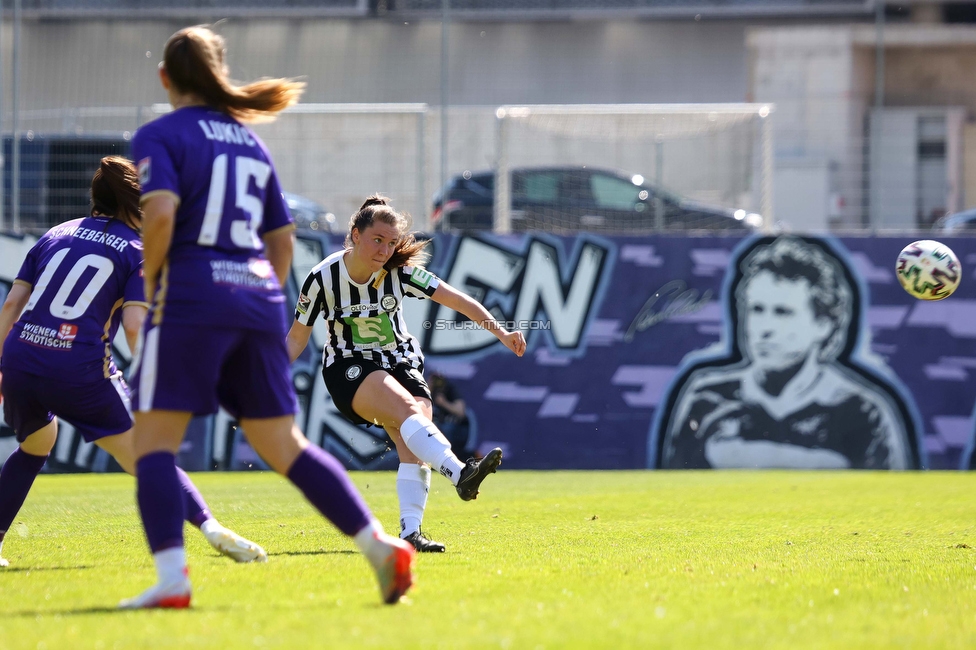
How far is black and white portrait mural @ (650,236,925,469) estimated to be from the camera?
14.8 meters

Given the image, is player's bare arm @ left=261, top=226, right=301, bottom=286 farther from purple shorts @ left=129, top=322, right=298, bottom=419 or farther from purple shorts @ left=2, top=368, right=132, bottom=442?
purple shorts @ left=2, top=368, right=132, bottom=442

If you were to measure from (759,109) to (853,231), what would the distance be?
204cm

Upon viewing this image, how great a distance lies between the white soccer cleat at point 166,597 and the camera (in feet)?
14.4

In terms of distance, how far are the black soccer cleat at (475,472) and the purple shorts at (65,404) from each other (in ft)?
5.81

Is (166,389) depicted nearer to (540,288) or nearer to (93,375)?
(93,375)

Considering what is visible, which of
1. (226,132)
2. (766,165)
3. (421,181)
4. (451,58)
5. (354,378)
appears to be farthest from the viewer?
(451,58)

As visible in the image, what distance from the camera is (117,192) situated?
6109 mm

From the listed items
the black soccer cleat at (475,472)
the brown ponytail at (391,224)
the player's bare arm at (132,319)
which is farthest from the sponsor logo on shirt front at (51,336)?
the black soccer cleat at (475,472)

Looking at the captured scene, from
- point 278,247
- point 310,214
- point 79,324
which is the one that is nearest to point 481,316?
point 278,247

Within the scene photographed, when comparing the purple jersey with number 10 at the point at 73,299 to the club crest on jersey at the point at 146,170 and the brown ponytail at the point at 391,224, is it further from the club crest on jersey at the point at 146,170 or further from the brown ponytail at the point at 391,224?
the club crest on jersey at the point at 146,170

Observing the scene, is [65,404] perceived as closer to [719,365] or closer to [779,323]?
[719,365]

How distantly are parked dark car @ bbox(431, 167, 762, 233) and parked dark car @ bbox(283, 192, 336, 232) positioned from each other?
1.52 metres

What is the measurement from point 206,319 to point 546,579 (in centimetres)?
196
